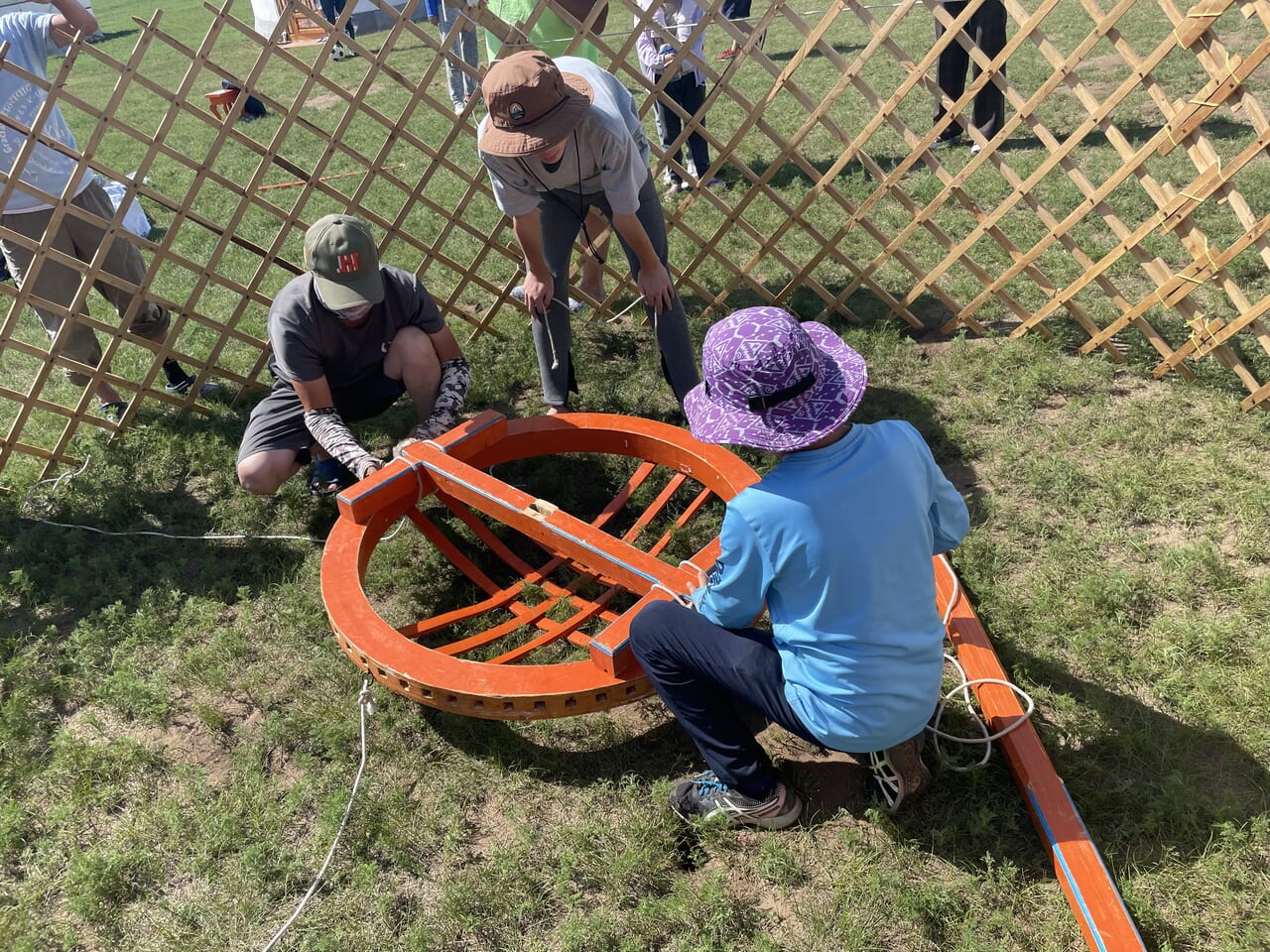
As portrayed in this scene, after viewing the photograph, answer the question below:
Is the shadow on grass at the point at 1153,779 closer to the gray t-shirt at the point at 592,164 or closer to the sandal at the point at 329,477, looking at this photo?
the gray t-shirt at the point at 592,164

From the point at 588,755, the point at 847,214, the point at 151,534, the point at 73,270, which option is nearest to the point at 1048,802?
the point at 588,755

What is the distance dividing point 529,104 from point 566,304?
100 centimetres

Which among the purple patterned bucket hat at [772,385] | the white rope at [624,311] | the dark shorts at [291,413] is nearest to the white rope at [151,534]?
the dark shorts at [291,413]

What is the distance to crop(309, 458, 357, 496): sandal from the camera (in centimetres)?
328

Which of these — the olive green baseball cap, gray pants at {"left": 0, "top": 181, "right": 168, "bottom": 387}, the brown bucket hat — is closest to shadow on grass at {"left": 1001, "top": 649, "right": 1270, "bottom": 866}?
the brown bucket hat

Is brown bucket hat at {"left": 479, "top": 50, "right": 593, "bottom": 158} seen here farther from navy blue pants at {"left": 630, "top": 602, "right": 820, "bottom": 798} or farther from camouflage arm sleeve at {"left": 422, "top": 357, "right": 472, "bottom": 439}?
navy blue pants at {"left": 630, "top": 602, "right": 820, "bottom": 798}

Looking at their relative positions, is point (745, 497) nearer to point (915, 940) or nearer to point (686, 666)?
point (686, 666)

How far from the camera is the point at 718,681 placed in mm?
1989

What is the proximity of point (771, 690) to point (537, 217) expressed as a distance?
194 centimetres

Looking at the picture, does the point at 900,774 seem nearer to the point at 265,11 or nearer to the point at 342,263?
the point at 342,263

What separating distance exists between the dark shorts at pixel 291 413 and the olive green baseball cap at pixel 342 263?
466 mm

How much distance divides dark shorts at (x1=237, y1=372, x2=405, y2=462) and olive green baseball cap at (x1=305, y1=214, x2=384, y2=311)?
18.3 inches

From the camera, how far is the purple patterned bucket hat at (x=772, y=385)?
5.16 feet

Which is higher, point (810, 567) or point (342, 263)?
point (810, 567)
